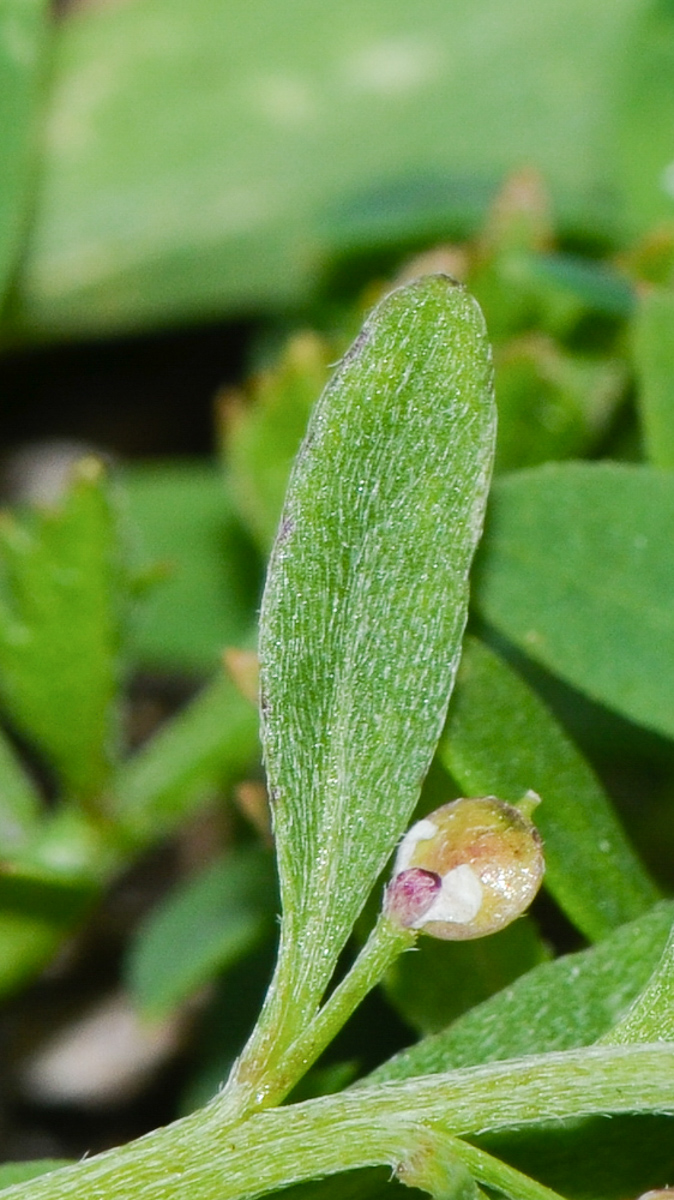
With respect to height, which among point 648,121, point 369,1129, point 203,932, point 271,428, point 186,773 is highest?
point 648,121

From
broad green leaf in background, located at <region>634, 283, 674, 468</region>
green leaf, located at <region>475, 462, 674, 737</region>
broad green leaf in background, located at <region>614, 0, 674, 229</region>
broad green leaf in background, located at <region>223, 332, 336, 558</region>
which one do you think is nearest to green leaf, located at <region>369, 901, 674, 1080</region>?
green leaf, located at <region>475, 462, 674, 737</region>

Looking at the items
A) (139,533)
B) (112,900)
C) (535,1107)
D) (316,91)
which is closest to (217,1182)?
Result: (535,1107)

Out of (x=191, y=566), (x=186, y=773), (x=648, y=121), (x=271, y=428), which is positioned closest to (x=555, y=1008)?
(x=186, y=773)

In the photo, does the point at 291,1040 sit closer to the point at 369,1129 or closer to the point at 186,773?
the point at 369,1129

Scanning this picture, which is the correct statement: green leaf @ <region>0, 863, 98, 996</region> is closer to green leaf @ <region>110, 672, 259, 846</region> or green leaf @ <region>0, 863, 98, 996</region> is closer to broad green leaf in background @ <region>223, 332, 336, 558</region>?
green leaf @ <region>110, 672, 259, 846</region>

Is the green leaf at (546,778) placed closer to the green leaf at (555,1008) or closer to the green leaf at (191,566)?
the green leaf at (555,1008)

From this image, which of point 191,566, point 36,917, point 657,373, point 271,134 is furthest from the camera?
point 271,134

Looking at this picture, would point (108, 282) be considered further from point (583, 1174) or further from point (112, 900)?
point (583, 1174)
